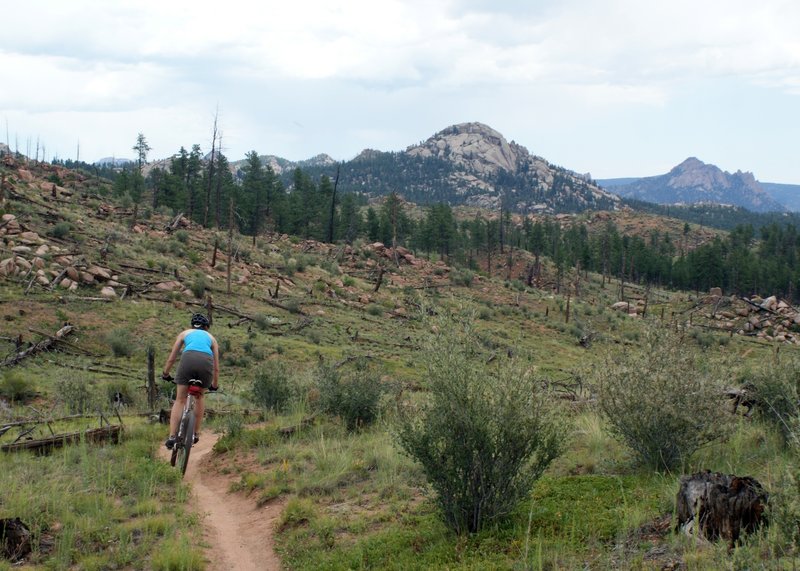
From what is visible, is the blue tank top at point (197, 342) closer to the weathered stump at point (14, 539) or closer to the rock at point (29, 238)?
the weathered stump at point (14, 539)

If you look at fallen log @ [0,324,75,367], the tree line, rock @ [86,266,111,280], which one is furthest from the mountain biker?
the tree line

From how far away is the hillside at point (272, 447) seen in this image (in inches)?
209

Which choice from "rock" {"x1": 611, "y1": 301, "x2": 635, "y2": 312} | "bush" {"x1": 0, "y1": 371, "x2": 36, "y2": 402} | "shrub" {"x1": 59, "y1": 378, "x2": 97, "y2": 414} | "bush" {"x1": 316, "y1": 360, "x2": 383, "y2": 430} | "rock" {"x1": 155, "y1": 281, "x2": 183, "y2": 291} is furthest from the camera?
"rock" {"x1": 611, "y1": 301, "x2": 635, "y2": 312}

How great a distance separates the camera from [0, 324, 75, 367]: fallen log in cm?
1856

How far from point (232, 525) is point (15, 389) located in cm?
1229

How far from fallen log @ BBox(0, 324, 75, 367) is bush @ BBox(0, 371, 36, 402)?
9.37 feet

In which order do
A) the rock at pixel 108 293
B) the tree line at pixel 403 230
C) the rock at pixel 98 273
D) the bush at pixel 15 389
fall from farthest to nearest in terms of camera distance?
the tree line at pixel 403 230 < the rock at pixel 98 273 < the rock at pixel 108 293 < the bush at pixel 15 389

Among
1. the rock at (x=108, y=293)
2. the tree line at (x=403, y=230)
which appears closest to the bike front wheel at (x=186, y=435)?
the rock at (x=108, y=293)

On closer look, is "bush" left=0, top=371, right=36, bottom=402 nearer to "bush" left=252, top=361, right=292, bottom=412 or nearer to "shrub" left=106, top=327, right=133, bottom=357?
"shrub" left=106, top=327, right=133, bottom=357

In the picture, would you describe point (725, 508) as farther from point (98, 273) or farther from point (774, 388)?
point (98, 273)

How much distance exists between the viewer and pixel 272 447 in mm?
9555

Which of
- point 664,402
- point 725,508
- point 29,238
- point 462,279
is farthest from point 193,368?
point 462,279

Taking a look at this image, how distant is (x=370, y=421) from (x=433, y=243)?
76.6 metres

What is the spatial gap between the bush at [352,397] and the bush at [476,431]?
5.33m
